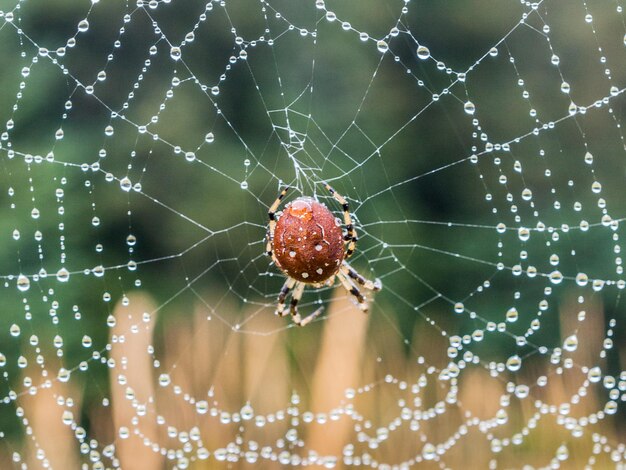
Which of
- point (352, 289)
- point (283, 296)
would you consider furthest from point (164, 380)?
point (352, 289)

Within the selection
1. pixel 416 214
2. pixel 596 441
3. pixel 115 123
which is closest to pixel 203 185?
pixel 115 123

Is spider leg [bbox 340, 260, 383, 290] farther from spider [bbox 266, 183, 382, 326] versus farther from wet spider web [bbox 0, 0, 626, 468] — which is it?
wet spider web [bbox 0, 0, 626, 468]

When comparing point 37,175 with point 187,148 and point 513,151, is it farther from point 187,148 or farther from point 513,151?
point 513,151

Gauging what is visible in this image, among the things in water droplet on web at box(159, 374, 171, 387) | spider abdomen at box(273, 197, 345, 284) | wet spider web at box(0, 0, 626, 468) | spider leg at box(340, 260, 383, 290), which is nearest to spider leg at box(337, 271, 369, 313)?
spider leg at box(340, 260, 383, 290)

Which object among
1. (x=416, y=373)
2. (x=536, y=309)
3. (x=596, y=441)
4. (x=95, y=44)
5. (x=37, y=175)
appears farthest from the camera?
(x=536, y=309)

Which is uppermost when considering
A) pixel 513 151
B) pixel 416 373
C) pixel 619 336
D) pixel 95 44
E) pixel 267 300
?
pixel 95 44

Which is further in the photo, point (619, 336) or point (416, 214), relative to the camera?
point (416, 214)

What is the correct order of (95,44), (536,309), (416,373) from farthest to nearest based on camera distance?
(536,309), (95,44), (416,373)

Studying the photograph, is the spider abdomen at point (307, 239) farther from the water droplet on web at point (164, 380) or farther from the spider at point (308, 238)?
the water droplet on web at point (164, 380)
